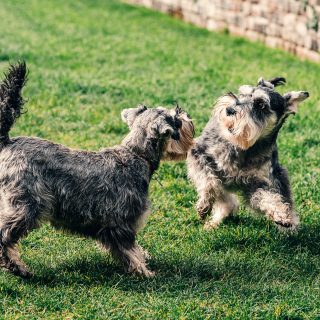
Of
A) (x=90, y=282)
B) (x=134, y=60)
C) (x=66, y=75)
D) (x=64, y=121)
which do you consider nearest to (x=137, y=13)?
(x=134, y=60)

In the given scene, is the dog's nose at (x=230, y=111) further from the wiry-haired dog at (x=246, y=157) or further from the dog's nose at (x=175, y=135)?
the dog's nose at (x=175, y=135)

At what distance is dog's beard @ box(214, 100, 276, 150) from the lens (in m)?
6.10

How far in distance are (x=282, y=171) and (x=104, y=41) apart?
9.16 m

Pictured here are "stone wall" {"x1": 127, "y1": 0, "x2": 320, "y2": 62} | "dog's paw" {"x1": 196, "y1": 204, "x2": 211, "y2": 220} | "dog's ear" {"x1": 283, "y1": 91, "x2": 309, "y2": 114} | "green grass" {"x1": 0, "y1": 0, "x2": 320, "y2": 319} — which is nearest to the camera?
"green grass" {"x1": 0, "y1": 0, "x2": 320, "y2": 319}

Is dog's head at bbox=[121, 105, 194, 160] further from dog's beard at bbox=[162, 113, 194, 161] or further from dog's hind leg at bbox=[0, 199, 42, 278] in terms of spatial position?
dog's hind leg at bbox=[0, 199, 42, 278]

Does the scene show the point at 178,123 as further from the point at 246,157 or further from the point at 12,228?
the point at 12,228

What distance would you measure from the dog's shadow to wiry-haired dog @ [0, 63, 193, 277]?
0.16 meters

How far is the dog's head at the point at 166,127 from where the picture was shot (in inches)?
224

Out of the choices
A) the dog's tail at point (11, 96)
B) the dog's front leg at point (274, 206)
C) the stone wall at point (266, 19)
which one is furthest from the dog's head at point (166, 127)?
the stone wall at point (266, 19)

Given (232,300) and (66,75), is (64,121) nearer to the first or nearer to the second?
(66,75)

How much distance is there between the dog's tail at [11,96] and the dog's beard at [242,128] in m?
1.81

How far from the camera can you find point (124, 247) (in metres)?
5.64

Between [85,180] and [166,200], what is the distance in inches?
73.5

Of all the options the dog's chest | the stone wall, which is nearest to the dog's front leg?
the dog's chest
